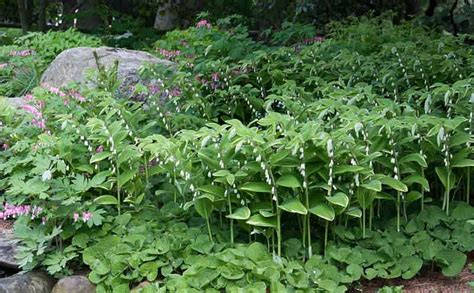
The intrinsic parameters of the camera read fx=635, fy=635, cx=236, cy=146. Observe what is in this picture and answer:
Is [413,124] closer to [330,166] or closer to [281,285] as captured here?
[330,166]

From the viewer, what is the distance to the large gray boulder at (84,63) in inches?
255

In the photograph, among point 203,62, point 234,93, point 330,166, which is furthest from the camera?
point 203,62

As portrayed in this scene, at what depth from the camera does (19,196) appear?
401 centimetres

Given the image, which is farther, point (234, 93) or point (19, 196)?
point (234, 93)

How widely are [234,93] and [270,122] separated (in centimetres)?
184

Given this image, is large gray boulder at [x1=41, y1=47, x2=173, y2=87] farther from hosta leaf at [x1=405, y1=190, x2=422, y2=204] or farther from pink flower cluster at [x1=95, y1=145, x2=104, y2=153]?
hosta leaf at [x1=405, y1=190, x2=422, y2=204]

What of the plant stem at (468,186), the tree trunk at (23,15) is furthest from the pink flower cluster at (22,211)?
the tree trunk at (23,15)

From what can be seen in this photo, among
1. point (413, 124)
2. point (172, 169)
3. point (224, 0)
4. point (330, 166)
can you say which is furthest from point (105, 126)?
point (224, 0)

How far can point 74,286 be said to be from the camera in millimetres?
3609

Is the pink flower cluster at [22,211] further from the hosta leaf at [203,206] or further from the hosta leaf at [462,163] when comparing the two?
the hosta leaf at [462,163]

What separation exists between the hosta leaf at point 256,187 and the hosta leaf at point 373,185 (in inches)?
21.2

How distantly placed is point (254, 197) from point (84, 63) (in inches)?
139

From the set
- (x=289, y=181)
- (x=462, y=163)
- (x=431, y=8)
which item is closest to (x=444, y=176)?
(x=462, y=163)

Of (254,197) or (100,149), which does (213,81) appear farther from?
(254,197)
